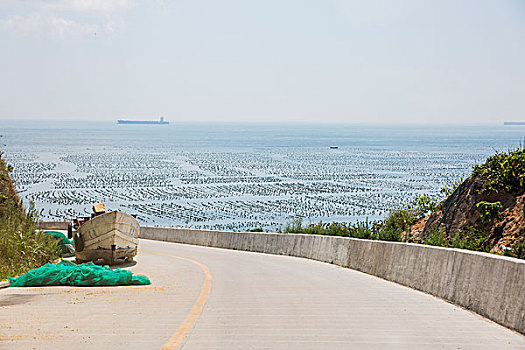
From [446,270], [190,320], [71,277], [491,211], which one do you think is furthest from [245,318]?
[491,211]

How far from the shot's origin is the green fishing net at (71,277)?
1229 cm

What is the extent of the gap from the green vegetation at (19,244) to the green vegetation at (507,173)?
12646 mm

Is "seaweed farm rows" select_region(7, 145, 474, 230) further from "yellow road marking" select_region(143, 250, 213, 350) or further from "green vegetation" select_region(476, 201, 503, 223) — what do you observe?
"yellow road marking" select_region(143, 250, 213, 350)

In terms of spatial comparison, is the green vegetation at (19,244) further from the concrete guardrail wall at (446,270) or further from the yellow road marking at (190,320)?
the concrete guardrail wall at (446,270)

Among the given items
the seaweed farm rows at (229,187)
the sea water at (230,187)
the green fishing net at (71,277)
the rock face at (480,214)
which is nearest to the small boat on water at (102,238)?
the green fishing net at (71,277)

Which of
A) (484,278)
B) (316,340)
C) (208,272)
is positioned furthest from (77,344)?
(208,272)

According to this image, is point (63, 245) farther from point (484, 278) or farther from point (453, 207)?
point (484, 278)

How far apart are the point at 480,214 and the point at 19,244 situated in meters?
12.7

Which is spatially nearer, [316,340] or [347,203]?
[316,340]

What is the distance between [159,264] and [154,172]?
288 feet

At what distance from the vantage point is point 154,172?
107 metres

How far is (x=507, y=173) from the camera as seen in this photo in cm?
1911

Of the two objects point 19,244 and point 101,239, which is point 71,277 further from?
point 101,239

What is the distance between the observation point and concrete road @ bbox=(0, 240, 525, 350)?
739cm
